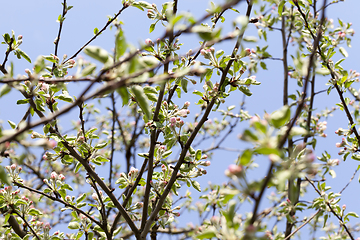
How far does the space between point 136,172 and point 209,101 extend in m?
0.78

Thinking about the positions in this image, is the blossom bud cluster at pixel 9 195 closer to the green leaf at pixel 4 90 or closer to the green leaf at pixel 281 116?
the green leaf at pixel 4 90

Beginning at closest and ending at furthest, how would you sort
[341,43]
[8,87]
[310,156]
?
[310,156], [8,87], [341,43]

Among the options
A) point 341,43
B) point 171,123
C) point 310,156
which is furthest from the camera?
point 341,43

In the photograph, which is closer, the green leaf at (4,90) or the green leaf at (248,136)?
the green leaf at (248,136)

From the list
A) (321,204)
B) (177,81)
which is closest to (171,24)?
(177,81)

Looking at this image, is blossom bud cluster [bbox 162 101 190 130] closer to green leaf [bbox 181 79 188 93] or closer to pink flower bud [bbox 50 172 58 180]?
green leaf [bbox 181 79 188 93]

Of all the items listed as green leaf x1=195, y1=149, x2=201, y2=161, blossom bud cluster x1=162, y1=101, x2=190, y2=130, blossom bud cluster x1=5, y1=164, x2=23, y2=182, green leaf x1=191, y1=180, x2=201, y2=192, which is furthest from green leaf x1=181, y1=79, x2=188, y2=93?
blossom bud cluster x1=5, y1=164, x2=23, y2=182

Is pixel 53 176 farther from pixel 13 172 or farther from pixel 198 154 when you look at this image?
pixel 198 154

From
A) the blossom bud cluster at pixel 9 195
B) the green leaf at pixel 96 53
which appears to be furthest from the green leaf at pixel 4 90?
the blossom bud cluster at pixel 9 195

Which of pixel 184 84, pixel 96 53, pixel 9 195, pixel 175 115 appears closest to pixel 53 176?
pixel 9 195

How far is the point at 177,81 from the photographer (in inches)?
77.9

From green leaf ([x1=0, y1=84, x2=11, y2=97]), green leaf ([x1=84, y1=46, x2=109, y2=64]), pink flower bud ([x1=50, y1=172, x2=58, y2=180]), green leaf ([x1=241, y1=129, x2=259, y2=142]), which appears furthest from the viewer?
pink flower bud ([x1=50, y1=172, x2=58, y2=180])

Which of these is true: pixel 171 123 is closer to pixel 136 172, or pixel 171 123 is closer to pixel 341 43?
pixel 136 172

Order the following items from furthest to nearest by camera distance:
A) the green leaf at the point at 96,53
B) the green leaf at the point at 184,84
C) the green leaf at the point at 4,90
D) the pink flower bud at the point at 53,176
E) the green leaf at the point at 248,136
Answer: the pink flower bud at the point at 53,176
the green leaf at the point at 184,84
the green leaf at the point at 4,90
the green leaf at the point at 96,53
the green leaf at the point at 248,136
